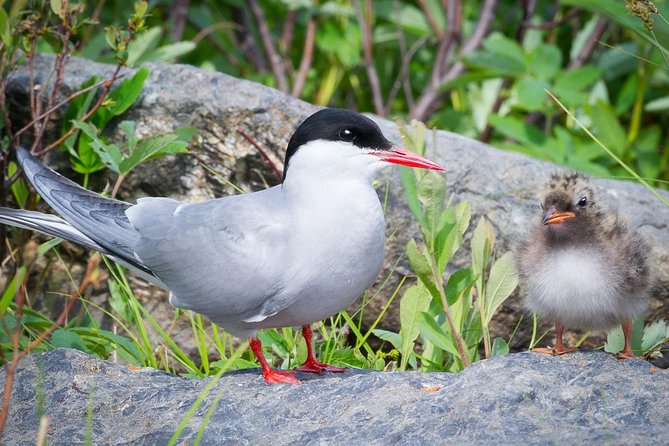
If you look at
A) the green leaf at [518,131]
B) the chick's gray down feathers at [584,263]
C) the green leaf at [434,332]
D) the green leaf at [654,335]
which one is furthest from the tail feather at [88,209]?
the green leaf at [518,131]

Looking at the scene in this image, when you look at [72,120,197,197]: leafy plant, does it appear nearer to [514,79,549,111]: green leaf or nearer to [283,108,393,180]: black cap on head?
[283,108,393,180]: black cap on head

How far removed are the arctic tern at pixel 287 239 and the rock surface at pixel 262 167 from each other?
0.91 meters

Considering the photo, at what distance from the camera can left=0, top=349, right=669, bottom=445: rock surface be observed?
246 centimetres

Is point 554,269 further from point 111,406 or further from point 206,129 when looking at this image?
point 206,129

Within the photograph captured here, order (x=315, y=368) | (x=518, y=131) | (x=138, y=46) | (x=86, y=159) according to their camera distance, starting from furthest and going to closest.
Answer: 1. (x=518, y=131)
2. (x=138, y=46)
3. (x=86, y=159)
4. (x=315, y=368)

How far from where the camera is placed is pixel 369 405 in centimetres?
264

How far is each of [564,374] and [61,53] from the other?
2.40 m

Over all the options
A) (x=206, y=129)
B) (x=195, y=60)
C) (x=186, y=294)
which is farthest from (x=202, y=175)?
(x=195, y=60)

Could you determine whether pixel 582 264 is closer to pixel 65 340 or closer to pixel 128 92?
pixel 65 340

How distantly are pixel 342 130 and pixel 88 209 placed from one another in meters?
0.94

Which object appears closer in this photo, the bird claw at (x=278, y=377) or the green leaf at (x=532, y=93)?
the bird claw at (x=278, y=377)

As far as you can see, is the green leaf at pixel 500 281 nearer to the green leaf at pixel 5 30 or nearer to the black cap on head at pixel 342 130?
the black cap on head at pixel 342 130

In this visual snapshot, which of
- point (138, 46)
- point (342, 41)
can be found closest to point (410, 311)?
point (138, 46)

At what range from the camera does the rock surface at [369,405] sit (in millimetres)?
2459
